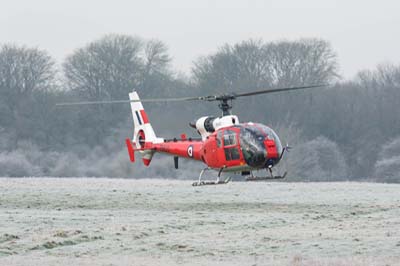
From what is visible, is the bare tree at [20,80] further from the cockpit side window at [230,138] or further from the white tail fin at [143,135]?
the cockpit side window at [230,138]

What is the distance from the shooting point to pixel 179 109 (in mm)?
50719

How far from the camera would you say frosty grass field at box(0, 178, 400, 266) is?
20.7m

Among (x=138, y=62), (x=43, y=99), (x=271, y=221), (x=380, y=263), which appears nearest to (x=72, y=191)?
(x=271, y=221)

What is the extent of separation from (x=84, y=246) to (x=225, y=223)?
5.49 metres

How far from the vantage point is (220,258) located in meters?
20.6

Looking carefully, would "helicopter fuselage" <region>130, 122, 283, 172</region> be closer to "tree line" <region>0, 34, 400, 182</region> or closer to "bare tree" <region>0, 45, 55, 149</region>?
"tree line" <region>0, 34, 400, 182</region>

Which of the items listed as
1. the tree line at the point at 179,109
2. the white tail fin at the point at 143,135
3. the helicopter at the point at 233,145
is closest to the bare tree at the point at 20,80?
the tree line at the point at 179,109

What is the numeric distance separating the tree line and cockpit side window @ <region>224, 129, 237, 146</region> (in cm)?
1343

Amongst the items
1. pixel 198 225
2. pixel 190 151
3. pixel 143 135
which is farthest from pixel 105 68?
pixel 198 225

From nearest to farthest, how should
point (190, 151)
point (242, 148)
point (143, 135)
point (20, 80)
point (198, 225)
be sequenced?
1. point (198, 225)
2. point (242, 148)
3. point (190, 151)
4. point (143, 135)
5. point (20, 80)

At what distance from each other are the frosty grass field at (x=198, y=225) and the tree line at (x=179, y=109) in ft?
31.3

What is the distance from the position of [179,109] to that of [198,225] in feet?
80.4

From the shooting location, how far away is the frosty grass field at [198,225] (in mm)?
20734

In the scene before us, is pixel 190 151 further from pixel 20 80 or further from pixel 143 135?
pixel 20 80
